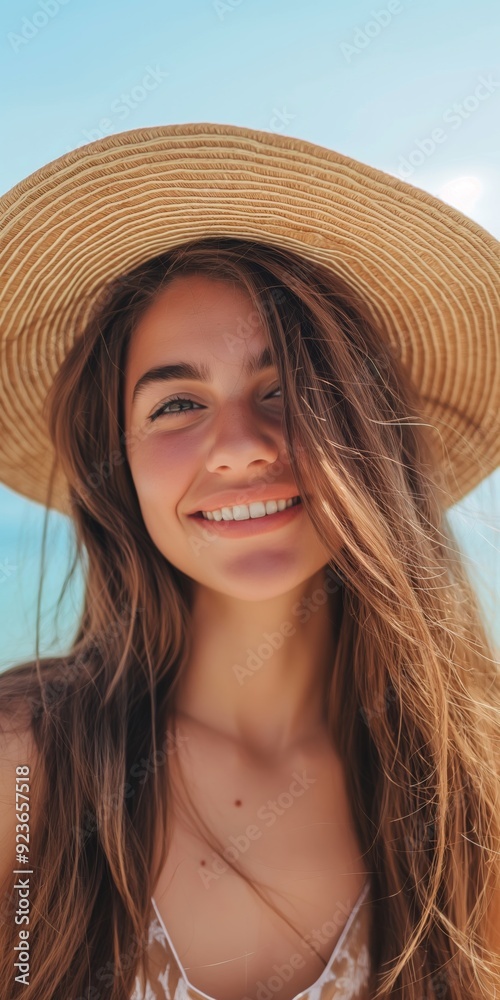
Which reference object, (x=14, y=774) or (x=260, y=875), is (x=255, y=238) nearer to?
(x=14, y=774)

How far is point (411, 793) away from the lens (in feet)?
5.65

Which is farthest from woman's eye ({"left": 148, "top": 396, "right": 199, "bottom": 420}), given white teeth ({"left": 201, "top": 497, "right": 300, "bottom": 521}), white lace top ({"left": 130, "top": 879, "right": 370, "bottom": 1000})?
white lace top ({"left": 130, "top": 879, "right": 370, "bottom": 1000})

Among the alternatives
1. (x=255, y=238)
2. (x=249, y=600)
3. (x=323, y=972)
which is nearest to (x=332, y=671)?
(x=249, y=600)

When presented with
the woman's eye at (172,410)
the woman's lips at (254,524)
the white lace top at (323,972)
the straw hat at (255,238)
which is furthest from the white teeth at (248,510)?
the white lace top at (323,972)

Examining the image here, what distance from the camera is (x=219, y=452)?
1.50 metres

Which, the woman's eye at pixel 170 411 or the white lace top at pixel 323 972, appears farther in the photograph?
the woman's eye at pixel 170 411

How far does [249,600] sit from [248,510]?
200mm

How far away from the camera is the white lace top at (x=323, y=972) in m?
1.46

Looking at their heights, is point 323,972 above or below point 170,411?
below

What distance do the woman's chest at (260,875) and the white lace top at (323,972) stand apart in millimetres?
25

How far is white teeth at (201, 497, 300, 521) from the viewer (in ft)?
5.17

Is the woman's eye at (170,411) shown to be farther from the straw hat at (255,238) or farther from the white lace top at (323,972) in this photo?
the white lace top at (323,972)

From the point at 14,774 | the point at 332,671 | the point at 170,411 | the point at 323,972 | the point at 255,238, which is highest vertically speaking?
the point at 255,238

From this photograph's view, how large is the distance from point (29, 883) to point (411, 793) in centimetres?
82
